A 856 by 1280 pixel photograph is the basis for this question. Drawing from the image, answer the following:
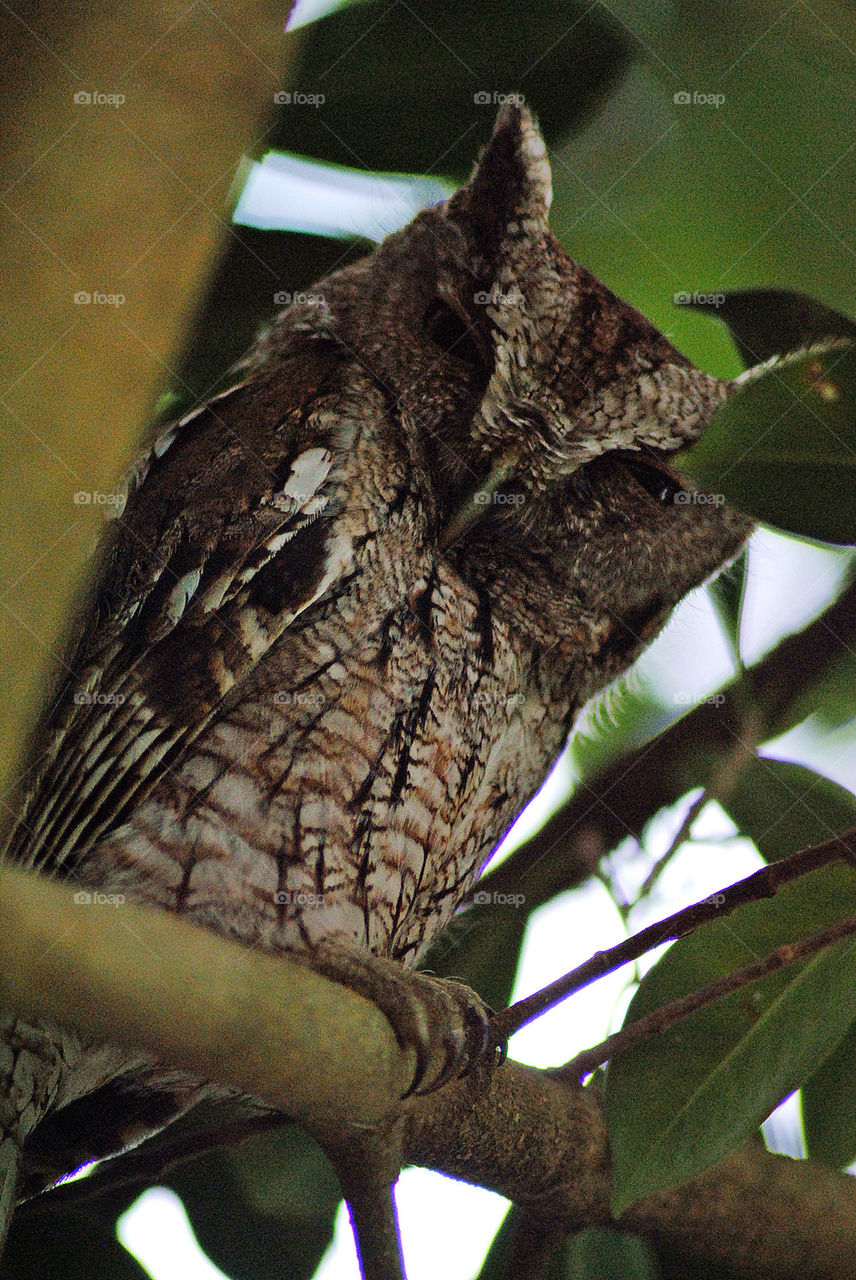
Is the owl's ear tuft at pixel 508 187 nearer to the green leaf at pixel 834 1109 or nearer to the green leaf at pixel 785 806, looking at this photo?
the green leaf at pixel 785 806

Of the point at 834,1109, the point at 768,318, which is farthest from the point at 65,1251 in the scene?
the point at 768,318

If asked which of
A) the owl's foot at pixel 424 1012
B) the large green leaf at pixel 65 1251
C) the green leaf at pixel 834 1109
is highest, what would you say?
the green leaf at pixel 834 1109

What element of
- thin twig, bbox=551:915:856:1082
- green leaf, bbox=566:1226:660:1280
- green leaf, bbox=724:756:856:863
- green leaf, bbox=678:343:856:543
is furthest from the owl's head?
green leaf, bbox=566:1226:660:1280

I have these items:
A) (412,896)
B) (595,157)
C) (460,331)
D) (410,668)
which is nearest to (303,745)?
(410,668)

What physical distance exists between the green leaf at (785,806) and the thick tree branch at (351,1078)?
0.46 meters

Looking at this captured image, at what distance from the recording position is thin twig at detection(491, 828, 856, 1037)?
38.7 inches

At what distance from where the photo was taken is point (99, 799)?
134 cm

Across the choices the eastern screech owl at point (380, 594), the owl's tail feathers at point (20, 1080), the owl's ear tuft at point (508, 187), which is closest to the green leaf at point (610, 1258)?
the eastern screech owl at point (380, 594)

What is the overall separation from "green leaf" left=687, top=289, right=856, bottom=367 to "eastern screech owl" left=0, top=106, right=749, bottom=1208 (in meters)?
0.23

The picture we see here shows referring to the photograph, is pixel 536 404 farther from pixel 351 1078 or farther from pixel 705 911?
pixel 351 1078

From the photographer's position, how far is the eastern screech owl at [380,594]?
4.54 ft

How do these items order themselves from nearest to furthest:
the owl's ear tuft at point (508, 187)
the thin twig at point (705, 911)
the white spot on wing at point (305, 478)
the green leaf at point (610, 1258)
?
the thin twig at point (705, 911), the white spot on wing at point (305, 478), the green leaf at point (610, 1258), the owl's ear tuft at point (508, 187)

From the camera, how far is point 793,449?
111 cm

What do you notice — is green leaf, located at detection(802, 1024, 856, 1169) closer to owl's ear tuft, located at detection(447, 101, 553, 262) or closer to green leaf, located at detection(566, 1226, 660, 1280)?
green leaf, located at detection(566, 1226, 660, 1280)
